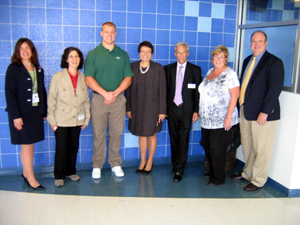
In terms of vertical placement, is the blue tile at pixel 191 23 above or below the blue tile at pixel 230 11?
below

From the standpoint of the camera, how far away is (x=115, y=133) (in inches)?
142

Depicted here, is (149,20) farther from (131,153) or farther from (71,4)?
(131,153)

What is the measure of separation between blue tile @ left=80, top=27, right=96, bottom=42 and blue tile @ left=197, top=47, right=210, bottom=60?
59.7 inches

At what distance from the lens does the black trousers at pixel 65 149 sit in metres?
3.24

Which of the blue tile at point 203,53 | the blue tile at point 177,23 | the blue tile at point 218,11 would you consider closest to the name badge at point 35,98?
the blue tile at point 177,23

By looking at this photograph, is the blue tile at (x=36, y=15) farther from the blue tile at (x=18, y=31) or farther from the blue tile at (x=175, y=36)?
the blue tile at (x=175, y=36)

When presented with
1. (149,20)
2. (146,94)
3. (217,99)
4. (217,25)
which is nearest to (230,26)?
(217,25)

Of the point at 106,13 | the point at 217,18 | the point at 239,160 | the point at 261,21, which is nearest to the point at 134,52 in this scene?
the point at 106,13

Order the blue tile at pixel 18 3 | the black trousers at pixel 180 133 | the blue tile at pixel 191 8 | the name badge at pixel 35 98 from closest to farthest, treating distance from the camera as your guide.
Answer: the name badge at pixel 35 98
the blue tile at pixel 18 3
the black trousers at pixel 180 133
the blue tile at pixel 191 8

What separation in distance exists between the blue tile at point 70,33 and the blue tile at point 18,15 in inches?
18.8

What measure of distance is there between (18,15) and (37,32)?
0.95 ft

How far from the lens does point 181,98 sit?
3533 mm

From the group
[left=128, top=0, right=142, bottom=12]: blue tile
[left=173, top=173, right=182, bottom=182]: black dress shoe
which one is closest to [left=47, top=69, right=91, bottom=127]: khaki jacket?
[left=128, top=0, right=142, bottom=12]: blue tile

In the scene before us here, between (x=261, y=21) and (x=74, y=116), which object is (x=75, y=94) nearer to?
(x=74, y=116)
